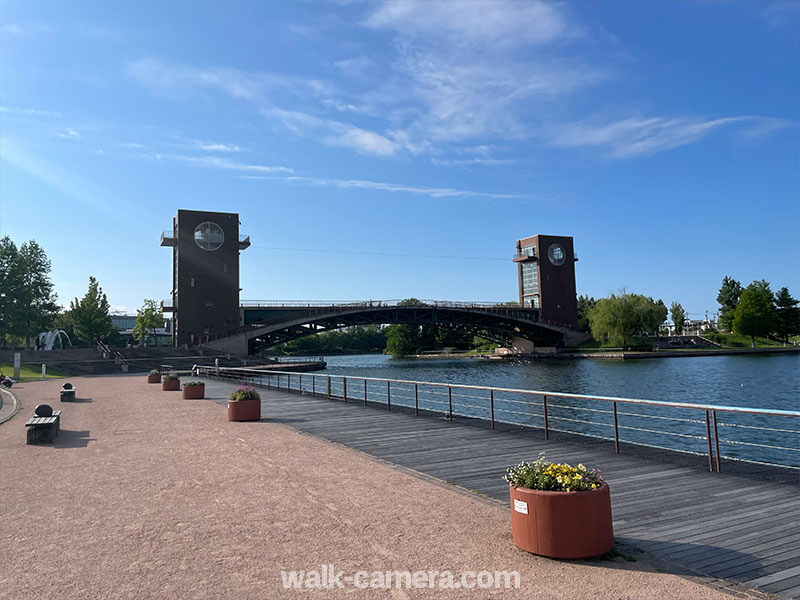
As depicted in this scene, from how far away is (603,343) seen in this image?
301 ft

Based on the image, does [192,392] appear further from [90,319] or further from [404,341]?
[404,341]

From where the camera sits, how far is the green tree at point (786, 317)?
102125 mm

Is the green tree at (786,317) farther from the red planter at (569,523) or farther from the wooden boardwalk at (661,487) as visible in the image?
the red planter at (569,523)

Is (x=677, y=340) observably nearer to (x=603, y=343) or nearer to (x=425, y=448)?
(x=603, y=343)

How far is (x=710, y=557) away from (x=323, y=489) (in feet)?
15.8

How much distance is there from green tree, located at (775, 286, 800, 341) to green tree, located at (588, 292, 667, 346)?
112 feet

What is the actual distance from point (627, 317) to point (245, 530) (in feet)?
273

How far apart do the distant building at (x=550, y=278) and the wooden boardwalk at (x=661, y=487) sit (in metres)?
101

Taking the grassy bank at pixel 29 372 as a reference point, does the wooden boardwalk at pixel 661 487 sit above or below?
below

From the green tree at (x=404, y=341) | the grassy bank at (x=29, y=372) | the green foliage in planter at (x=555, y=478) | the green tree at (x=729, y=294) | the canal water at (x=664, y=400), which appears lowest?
the canal water at (x=664, y=400)

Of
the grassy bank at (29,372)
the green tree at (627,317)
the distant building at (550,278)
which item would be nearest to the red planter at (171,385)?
the grassy bank at (29,372)

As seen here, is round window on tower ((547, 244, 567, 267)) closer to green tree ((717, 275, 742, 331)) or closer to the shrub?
green tree ((717, 275, 742, 331))

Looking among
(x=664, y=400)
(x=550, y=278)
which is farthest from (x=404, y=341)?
(x=664, y=400)

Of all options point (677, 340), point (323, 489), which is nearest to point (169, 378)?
point (323, 489)
